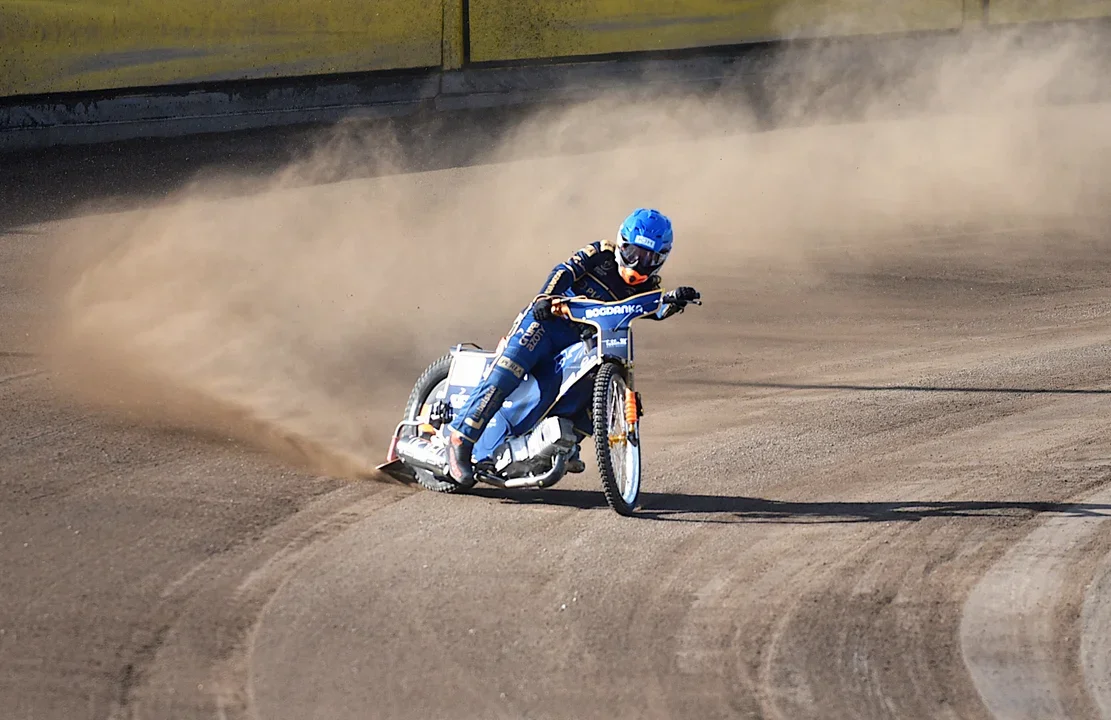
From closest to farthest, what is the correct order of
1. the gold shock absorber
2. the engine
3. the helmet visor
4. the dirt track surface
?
the dirt track surface → the gold shock absorber → the engine → the helmet visor

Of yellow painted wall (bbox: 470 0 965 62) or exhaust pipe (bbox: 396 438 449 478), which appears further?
yellow painted wall (bbox: 470 0 965 62)

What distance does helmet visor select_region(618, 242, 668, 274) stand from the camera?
30.7ft

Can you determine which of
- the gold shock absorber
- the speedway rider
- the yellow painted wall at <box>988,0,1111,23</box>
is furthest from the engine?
the yellow painted wall at <box>988,0,1111,23</box>

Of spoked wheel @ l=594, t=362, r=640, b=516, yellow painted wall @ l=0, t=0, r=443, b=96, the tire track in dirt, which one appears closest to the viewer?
the tire track in dirt

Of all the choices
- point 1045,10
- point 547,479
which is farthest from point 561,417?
point 1045,10

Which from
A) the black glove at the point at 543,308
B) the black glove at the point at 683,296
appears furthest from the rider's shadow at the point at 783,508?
the black glove at the point at 683,296

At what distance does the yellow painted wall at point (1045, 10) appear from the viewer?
2806 centimetres

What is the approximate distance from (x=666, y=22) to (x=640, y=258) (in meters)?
16.2

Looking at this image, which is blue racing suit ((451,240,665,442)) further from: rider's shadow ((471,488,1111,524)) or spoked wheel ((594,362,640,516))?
rider's shadow ((471,488,1111,524))

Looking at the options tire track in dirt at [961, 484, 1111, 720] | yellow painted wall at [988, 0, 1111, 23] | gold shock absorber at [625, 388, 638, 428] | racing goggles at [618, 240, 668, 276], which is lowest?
tire track in dirt at [961, 484, 1111, 720]

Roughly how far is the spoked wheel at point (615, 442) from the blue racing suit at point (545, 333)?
515mm

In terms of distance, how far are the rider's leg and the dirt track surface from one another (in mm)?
367

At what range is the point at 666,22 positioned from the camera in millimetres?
24750

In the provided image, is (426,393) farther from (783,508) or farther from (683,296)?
(783,508)
